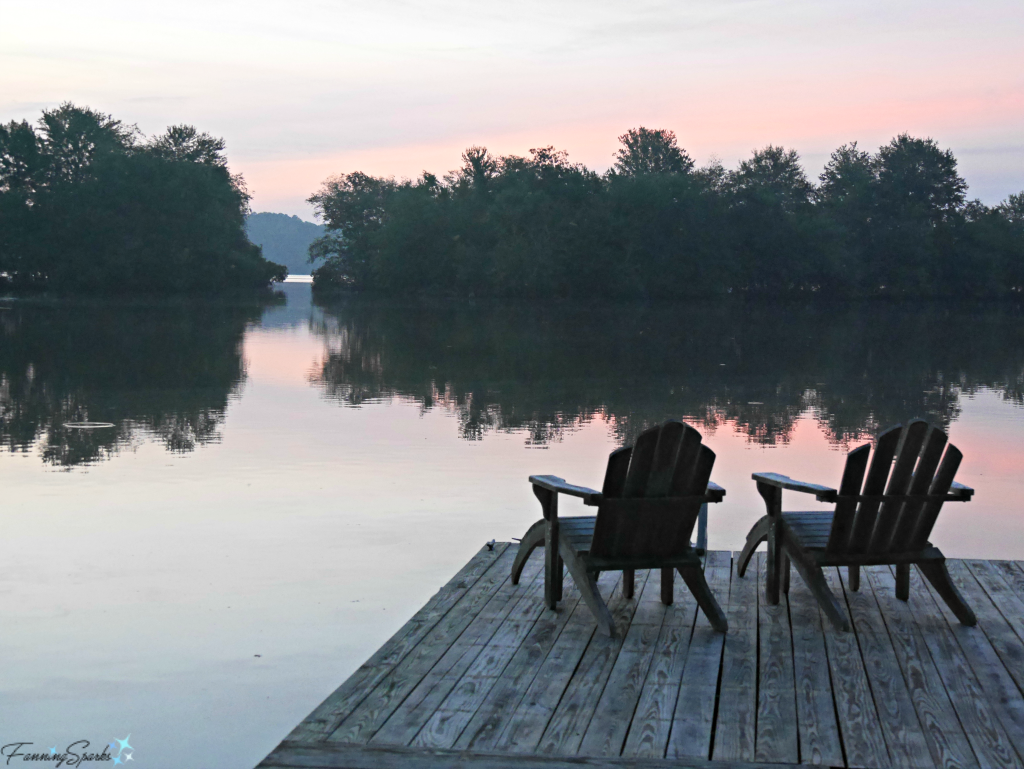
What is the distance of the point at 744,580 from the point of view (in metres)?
6.10

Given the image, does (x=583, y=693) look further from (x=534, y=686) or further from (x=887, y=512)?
(x=887, y=512)

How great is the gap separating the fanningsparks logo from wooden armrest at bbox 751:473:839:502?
3018mm

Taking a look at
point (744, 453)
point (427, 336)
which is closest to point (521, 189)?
point (427, 336)

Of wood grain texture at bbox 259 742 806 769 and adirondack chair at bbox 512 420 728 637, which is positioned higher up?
adirondack chair at bbox 512 420 728 637

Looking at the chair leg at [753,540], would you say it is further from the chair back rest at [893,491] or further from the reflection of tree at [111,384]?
the reflection of tree at [111,384]

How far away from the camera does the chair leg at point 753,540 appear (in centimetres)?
563

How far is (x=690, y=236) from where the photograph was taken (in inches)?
2869

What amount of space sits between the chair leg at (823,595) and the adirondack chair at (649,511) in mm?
470

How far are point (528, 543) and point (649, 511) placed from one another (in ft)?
3.10

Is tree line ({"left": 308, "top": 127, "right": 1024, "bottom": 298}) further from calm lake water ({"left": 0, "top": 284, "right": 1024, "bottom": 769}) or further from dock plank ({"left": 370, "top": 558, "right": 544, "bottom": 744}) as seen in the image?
dock plank ({"left": 370, "top": 558, "right": 544, "bottom": 744})

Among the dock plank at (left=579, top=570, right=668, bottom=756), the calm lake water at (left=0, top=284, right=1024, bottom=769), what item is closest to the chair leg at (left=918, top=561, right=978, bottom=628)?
the dock plank at (left=579, top=570, right=668, bottom=756)

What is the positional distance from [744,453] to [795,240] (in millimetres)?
65592

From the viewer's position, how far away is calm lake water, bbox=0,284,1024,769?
4977 mm

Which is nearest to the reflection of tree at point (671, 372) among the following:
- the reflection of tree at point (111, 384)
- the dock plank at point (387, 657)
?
the reflection of tree at point (111, 384)
